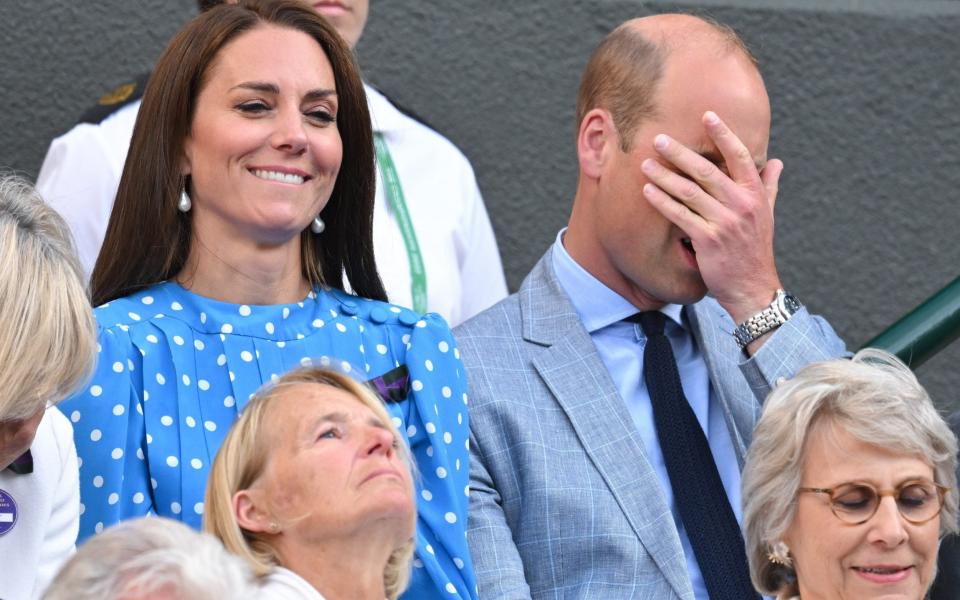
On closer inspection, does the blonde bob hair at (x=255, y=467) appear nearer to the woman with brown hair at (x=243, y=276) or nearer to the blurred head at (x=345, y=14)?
the woman with brown hair at (x=243, y=276)

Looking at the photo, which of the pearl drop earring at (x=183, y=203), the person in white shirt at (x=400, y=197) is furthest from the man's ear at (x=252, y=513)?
the person in white shirt at (x=400, y=197)

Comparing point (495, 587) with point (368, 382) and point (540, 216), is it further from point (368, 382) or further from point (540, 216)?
point (540, 216)

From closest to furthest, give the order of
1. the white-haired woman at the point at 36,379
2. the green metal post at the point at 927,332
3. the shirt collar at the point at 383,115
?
1. the white-haired woman at the point at 36,379
2. the green metal post at the point at 927,332
3. the shirt collar at the point at 383,115

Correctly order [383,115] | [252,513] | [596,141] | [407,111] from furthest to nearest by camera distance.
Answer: [407,111] → [383,115] → [596,141] → [252,513]

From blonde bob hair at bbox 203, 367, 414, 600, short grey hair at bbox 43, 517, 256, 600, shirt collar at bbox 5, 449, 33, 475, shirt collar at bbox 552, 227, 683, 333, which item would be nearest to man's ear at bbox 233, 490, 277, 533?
blonde bob hair at bbox 203, 367, 414, 600

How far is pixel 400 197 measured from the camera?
4.01 m

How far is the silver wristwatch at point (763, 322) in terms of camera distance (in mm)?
3350

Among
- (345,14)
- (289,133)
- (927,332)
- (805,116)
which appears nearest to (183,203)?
(289,133)

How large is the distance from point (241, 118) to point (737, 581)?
46.6 inches

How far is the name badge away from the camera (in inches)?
108

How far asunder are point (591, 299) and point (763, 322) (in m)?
0.33

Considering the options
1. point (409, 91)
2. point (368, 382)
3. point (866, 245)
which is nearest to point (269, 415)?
point (368, 382)

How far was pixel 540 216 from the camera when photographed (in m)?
4.68

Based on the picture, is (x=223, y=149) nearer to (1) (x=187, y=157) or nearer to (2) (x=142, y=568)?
(1) (x=187, y=157)
